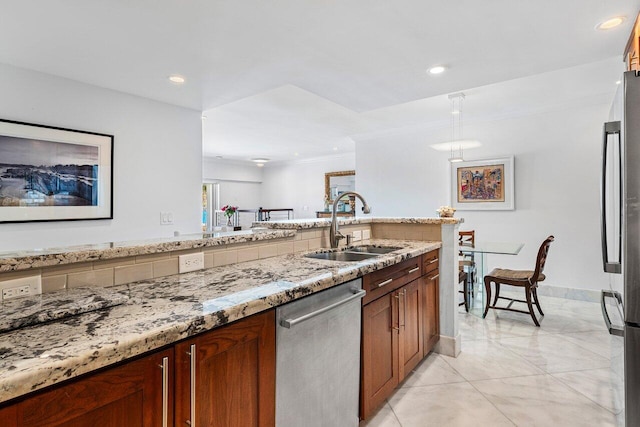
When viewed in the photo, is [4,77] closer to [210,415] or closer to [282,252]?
[282,252]

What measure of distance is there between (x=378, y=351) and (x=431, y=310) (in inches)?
37.0

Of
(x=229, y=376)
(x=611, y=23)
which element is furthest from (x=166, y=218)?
(x=611, y=23)

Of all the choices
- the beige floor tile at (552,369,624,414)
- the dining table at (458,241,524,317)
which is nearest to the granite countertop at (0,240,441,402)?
the beige floor tile at (552,369,624,414)

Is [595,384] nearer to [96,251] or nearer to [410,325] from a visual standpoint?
[410,325]

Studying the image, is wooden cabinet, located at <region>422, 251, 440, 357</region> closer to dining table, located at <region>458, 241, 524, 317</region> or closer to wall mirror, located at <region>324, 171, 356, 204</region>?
dining table, located at <region>458, 241, 524, 317</region>

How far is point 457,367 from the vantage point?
8.40 feet

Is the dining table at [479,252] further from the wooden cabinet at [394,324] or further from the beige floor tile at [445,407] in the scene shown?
the beige floor tile at [445,407]

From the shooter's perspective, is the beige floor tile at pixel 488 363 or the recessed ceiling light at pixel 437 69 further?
the recessed ceiling light at pixel 437 69

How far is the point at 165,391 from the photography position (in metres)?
0.89

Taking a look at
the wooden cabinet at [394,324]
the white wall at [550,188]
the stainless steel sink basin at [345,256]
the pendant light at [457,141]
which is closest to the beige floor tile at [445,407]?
the wooden cabinet at [394,324]

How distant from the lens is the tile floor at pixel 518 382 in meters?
1.94

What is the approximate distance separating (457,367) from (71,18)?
3.42 m

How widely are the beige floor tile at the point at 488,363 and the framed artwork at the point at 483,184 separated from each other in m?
2.35

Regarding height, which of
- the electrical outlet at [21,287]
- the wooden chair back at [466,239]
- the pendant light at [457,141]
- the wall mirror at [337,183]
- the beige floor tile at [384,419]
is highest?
the pendant light at [457,141]
